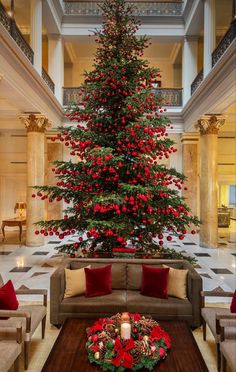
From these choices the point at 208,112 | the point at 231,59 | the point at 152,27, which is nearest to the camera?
the point at 231,59

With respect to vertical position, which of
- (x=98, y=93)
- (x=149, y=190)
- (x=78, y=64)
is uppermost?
(x=78, y=64)

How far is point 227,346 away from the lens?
2.80 m

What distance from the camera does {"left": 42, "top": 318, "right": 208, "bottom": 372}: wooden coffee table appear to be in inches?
100

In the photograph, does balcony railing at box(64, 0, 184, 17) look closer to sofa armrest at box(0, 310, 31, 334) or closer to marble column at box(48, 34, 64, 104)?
marble column at box(48, 34, 64, 104)

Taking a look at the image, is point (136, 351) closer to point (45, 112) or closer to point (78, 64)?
point (45, 112)

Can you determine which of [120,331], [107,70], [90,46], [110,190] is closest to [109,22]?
[107,70]

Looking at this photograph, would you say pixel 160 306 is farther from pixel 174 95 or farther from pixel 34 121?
pixel 174 95

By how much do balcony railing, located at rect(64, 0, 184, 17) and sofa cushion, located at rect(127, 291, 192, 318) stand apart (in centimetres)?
1090

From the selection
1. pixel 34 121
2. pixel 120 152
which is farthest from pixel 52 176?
pixel 120 152

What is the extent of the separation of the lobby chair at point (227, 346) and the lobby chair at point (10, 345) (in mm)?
1780

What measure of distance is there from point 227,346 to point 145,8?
12.0 m

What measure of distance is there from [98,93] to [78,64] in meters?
10.4

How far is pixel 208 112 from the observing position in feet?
30.5

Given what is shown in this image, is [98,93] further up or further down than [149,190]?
further up
